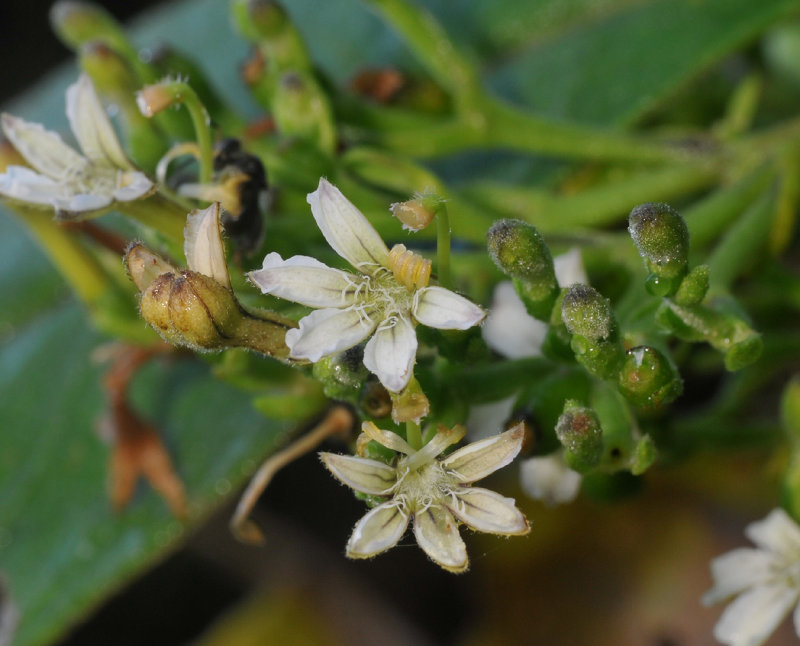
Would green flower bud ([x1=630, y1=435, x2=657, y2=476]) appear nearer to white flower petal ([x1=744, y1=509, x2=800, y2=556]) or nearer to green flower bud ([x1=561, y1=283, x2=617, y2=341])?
green flower bud ([x1=561, y1=283, x2=617, y2=341])

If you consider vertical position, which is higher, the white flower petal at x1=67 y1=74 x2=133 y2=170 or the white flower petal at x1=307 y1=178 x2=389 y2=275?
the white flower petal at x1=67 y1=74 x2=133 y2=170

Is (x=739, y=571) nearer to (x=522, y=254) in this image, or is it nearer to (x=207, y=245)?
(x=522, y=254)

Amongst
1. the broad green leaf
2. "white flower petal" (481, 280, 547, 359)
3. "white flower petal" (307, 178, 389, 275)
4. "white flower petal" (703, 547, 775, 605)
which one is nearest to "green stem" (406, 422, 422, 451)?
"white flower petal" (307, 178, 389, 275)

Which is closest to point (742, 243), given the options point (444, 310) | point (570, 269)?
point (570, 269)

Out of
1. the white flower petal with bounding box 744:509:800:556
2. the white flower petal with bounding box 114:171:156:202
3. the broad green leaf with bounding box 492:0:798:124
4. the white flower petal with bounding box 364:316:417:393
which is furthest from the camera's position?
the broad green leaf with bounding box 492:0:798:124

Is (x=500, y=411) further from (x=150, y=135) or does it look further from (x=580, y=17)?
(x=580, y=17)

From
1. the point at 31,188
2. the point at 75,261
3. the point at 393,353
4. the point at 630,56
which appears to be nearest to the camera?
the point at 393,353
